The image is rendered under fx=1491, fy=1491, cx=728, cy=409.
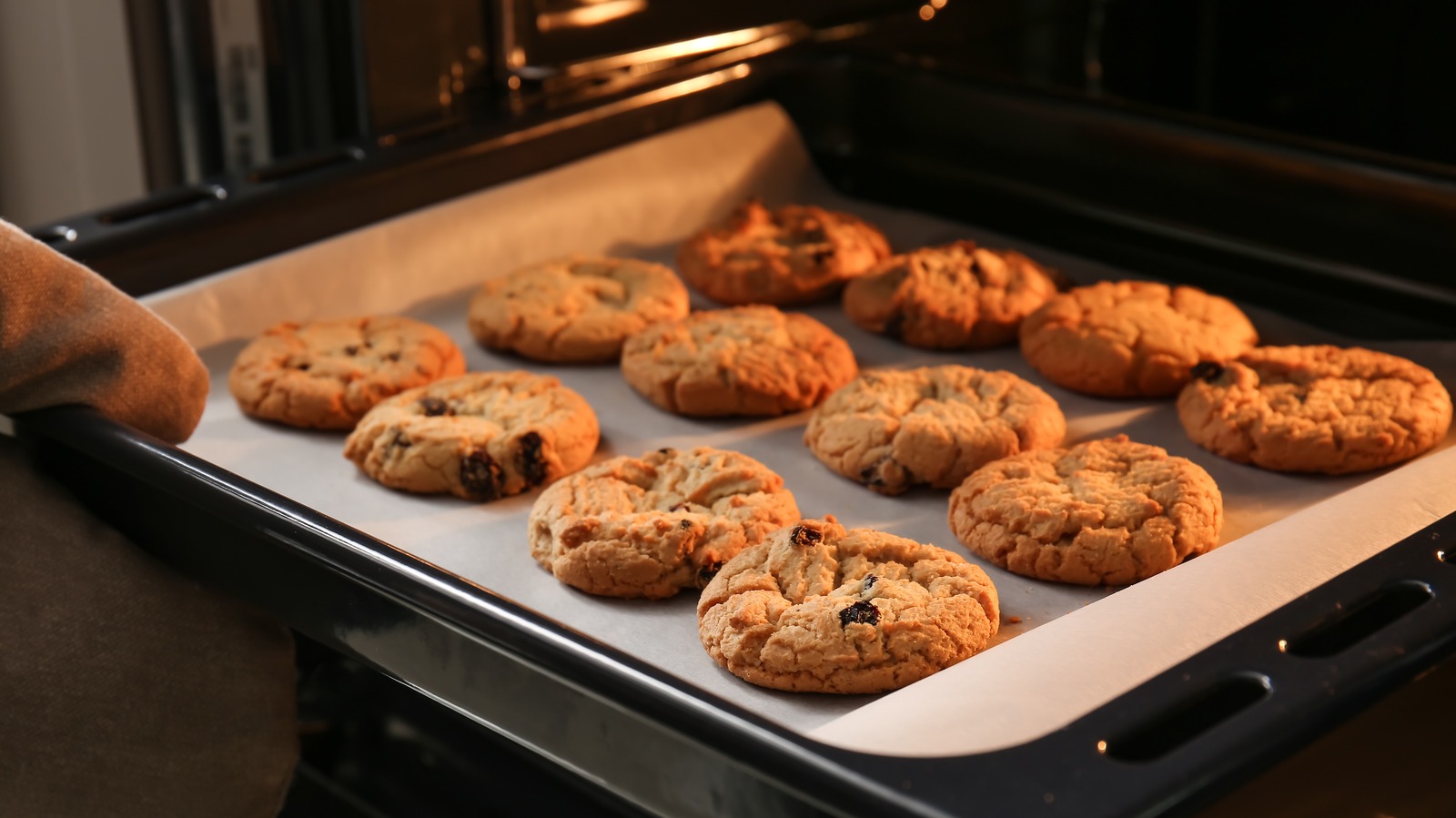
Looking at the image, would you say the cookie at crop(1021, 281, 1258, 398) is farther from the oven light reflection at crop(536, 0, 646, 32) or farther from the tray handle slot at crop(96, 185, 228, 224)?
the tray handle slot at crop(96, 185, 228, 224)

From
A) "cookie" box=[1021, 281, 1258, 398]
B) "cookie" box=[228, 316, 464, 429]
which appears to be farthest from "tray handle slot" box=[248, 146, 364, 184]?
"cookie" box=[1021, 281, 1258, 398]

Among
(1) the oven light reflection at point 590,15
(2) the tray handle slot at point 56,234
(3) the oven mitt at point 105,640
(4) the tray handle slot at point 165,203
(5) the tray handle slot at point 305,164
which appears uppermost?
(1) the oven light reflection at point 590,15

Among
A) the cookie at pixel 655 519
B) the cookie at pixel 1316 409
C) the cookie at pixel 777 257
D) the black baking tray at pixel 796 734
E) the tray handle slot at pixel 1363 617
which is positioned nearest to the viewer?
the black baking tray at pixel 796 734

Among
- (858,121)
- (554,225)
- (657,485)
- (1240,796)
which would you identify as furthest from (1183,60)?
(1240,796)

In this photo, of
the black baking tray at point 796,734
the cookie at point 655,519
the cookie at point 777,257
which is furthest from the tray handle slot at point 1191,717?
the cookie at point 777,257

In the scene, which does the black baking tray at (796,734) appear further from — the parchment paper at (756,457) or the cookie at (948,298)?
the cookie at (948,298)

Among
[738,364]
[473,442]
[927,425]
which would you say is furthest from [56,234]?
[927,425]
